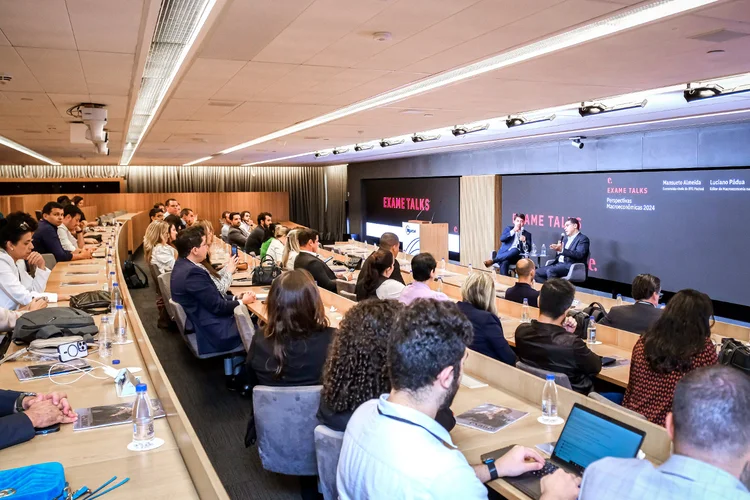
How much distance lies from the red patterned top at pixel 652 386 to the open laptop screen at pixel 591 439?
0.93 meters

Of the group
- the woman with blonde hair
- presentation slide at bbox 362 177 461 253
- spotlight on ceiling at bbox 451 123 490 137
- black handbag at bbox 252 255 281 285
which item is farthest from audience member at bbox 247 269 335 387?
presentation slide at bbox 362 177 461 253

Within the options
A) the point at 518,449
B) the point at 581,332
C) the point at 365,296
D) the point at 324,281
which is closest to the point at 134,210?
the point at 324,281

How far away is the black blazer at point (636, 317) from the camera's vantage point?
4898mm

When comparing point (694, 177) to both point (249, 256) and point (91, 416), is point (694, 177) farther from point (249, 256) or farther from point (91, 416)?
point (91, 416)

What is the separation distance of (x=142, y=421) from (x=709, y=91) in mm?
5709

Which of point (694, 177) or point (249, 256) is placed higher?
point (694, 177)

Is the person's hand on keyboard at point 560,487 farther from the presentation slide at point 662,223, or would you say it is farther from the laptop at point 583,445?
the presentation slide at point 662,223

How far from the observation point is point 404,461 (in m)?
1.67

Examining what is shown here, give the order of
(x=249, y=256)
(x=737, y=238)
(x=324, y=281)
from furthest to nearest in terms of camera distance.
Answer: (x=249, y=256)
(x=737, y=238)
(x=324, y=281)

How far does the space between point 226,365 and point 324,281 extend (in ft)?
5.23

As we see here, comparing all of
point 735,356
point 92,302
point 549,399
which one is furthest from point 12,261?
point 735,356

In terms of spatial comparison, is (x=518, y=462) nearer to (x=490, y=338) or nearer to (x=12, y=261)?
(x=490, y=338)

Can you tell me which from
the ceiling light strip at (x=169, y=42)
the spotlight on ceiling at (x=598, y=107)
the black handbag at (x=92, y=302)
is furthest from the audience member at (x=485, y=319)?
the spotlight on ceiling at (x=598, y=107)

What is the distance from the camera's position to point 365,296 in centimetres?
588
